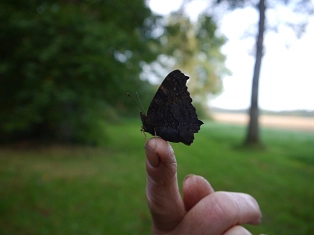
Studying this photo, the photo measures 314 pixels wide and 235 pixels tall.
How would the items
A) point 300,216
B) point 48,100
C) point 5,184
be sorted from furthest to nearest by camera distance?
point 48,100, point 5,184, point 300,216

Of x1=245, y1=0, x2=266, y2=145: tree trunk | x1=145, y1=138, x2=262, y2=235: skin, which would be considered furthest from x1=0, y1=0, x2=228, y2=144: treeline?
x1=145, y1=138, x2=262, y2=235: skin

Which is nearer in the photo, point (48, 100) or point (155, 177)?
point (155, 177)

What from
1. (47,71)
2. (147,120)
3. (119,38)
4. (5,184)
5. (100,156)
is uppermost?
(119,38)

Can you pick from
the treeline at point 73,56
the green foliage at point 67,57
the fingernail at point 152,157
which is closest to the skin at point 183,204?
the fingernail at point 152,157

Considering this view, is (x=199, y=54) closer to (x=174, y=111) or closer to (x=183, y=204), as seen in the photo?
(x=174, y=111)

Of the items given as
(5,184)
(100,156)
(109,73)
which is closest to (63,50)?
(109,73)

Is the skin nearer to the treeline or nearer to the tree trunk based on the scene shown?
the tree trunk

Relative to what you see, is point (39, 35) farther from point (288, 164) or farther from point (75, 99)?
point (288, 164)
